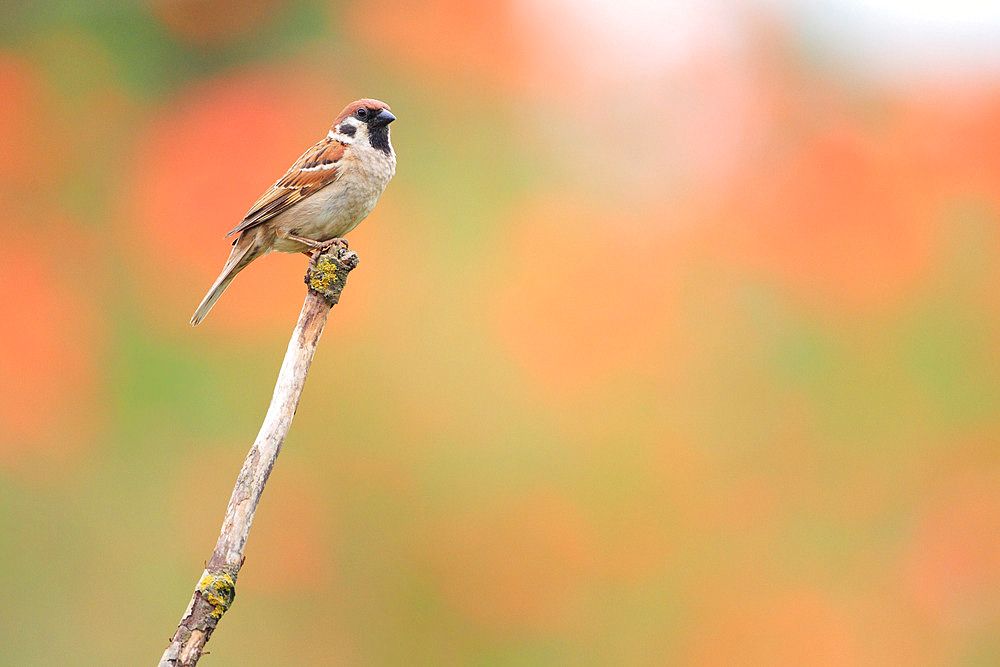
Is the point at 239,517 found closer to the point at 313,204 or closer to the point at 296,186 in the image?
the point at 313,204

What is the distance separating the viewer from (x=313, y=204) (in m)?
4.53

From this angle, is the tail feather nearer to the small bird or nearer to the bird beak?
the small bird

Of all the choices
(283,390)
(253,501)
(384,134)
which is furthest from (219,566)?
(384,134)

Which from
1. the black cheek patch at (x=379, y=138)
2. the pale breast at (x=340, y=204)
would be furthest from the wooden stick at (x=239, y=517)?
the black cheek patch at (x=379, y=138)

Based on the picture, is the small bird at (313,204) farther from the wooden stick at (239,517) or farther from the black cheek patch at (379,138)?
the wooden stick at (239,517)

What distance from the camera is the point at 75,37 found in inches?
390

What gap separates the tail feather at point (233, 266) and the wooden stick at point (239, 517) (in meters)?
1.55

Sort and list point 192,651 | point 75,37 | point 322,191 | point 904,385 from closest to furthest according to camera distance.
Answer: point 192,651, point 322,191, point 904,385, point 75,37

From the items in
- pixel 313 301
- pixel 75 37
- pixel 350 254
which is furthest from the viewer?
pixel 75 37

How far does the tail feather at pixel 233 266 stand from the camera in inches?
179

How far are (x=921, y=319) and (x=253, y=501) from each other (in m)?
8.13

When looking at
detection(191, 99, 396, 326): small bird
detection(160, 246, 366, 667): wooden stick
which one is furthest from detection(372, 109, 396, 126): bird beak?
detection(160, 246, 366, 667): wooden stick

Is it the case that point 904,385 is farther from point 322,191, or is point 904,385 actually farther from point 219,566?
point 219,566

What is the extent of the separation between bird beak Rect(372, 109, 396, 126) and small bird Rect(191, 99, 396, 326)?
0.14 metres
